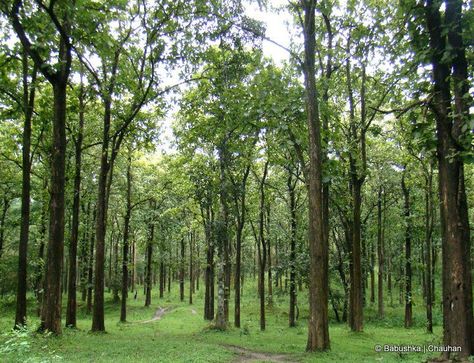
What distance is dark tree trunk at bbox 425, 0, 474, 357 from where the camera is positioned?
25.0 ft

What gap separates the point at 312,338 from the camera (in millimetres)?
11547

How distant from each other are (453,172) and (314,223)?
4.62 metres

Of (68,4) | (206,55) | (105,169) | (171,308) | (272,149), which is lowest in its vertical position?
(171,308)

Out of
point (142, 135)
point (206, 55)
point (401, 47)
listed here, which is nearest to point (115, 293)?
point (142, 135)

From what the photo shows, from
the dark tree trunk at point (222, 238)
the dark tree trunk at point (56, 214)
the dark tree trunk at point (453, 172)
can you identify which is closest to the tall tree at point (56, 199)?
the dark tree trunk at point (56, 214)

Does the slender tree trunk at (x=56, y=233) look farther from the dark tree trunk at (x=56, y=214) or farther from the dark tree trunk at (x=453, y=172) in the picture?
the dark tree trunk at (x=453, y=172)

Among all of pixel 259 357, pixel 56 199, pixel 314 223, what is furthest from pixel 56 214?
pixel 314 223

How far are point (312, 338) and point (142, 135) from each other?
12378 mm

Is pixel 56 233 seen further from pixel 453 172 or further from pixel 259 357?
pixel 453 172

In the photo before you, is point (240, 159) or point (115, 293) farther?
point (115, 293)

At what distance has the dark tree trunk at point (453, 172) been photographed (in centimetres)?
761

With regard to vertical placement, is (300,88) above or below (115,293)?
above

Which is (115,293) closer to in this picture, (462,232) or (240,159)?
(240,159)

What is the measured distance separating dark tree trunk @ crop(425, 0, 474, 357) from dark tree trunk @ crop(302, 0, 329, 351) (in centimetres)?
384
